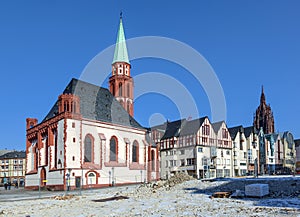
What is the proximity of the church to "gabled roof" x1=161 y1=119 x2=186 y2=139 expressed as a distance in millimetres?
8174

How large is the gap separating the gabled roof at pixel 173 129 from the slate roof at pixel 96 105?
1348cm

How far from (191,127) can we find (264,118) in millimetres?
64614

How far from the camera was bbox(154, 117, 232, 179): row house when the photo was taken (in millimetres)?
69188

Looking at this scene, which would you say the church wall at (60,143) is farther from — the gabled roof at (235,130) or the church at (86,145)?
the gabled roof at (235,130)

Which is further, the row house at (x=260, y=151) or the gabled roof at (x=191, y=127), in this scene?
the row house at (x=260, y=151)

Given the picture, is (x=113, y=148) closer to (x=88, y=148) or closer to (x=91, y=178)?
(x=88, y=148)

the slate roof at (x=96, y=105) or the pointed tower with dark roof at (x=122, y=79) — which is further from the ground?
the pointed tower with dark roof at (x=122, y=79)

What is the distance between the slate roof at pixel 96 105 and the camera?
2163 inches

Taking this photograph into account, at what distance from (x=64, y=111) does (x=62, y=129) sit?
2646 mm

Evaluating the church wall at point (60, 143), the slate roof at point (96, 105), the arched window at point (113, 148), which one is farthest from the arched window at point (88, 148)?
the arched window at point (113, 148)

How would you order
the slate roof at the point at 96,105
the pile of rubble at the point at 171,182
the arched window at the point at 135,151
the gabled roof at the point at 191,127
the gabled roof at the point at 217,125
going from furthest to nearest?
1. the gabled roof at the point at 217,125
2. the gabled roof at the point at 191,127
3. the arched window at the point at 135,151
4. the slate roof at the point at 96,105
5. the pile of rubble at the point at 171,182

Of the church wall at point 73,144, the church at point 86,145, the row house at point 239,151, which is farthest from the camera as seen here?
the row house at point 239,151

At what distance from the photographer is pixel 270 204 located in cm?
1973

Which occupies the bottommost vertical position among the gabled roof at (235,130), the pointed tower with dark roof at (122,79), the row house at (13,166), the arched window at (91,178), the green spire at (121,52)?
the row house at (13,166)
